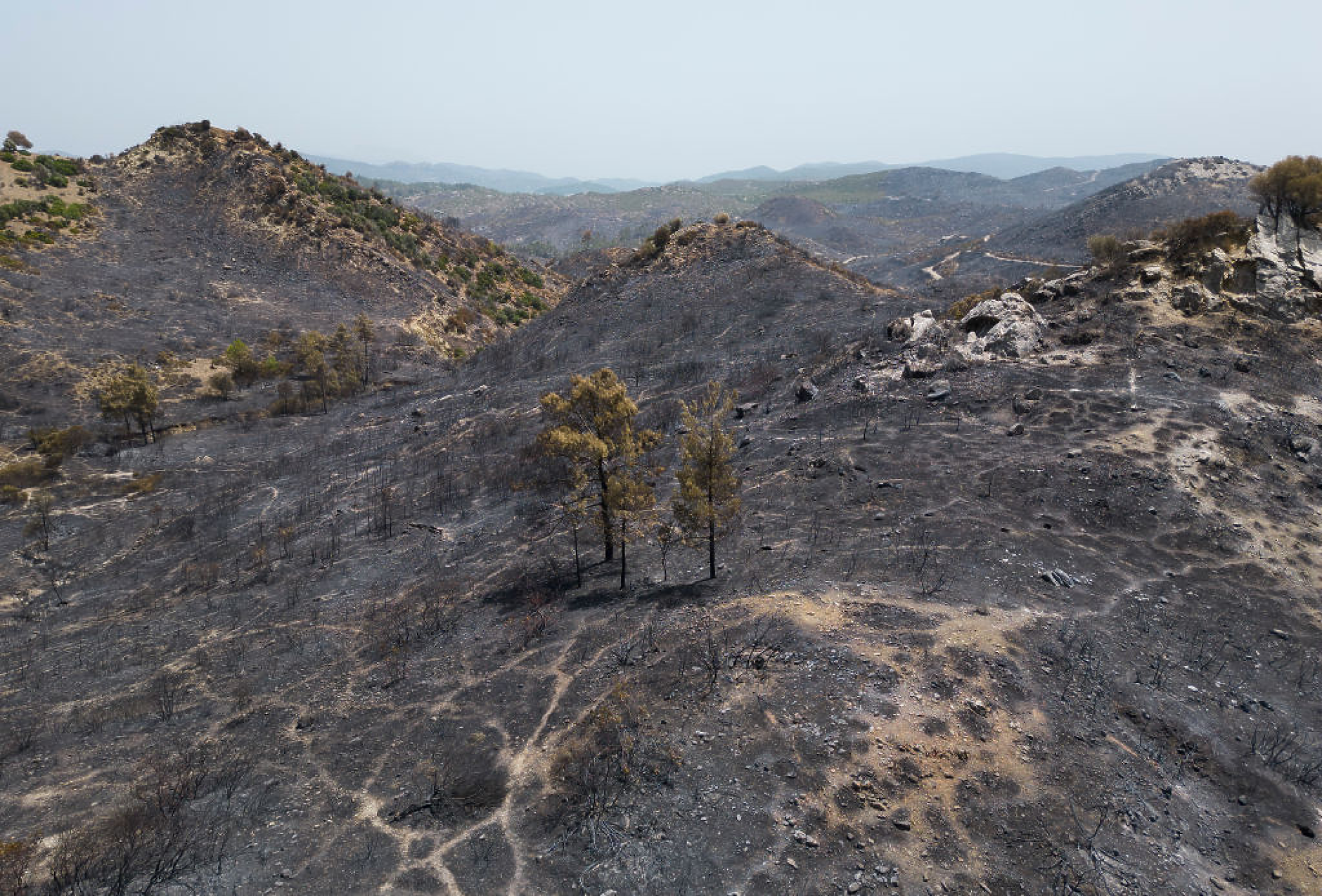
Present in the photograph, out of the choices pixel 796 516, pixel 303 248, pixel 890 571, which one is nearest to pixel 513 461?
pixel 796 516

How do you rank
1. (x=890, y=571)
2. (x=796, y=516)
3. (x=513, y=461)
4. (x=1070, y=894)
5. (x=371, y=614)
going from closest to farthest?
1. (x=1070, y=894)
2. (x=890, y=571)
3. (x=371, y=614)
4. (x=796, y=516)
5. (x=513, y=461)

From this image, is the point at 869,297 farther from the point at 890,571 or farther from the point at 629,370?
the point at 890,571

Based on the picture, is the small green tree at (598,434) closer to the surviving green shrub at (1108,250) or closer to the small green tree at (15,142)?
the surviving green shrub at (1108,250)

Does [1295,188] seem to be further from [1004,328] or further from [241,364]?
[241,364]

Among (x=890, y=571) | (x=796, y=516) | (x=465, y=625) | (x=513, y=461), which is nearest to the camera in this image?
(x=890, y=571)

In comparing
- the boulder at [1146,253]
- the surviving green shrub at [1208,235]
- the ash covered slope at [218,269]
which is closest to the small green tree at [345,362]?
the ash covered slope at [218,269]

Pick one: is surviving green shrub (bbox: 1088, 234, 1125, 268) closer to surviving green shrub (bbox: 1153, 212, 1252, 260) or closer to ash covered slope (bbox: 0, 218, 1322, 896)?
ash covered slope (bbox: 0, 218, 1322, 896)

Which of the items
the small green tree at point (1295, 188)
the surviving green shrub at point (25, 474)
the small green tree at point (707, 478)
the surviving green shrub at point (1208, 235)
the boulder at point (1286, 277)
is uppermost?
the small green tree at point (1295, 188)
